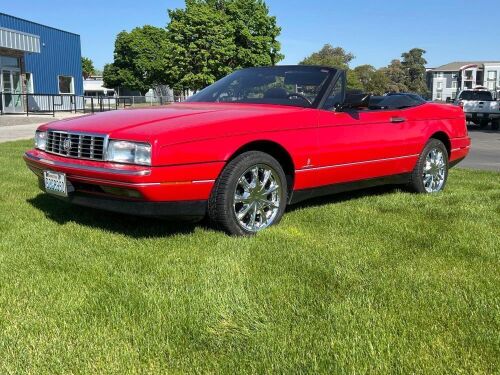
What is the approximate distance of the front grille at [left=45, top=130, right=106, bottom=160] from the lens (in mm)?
3877

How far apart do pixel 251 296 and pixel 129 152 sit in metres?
1.43

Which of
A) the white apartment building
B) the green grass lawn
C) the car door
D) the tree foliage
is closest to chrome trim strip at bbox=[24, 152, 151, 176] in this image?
the green grass lawn

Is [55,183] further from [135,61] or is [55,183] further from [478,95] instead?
[135,61]

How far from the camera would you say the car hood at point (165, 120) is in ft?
12.4

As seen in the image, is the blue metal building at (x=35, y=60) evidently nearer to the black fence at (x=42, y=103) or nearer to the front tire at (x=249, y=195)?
the black fence at (x=42, y=103)

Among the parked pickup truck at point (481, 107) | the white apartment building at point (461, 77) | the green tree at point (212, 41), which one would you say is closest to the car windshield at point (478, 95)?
the parked pickup truck at point (481, 107)

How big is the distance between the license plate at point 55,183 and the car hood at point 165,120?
37 centimetres

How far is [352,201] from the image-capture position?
557cm

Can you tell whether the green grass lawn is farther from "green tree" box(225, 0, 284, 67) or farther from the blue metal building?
"green tree" box(225, 0, 284, 67)

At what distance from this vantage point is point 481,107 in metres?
21.3

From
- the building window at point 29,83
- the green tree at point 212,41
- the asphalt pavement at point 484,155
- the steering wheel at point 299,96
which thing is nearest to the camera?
the steering wheel at point 299,96

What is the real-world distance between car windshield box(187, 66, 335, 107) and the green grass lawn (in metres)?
1.12

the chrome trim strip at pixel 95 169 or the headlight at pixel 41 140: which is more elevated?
the headlight at pixel 41 140

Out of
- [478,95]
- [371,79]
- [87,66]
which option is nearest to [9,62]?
[478,95]
